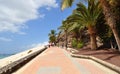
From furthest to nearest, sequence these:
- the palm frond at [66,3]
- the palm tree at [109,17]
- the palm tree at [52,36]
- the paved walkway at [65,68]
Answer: the palm tree at [52,36], the palm frond at [66,3], the palm tree at [109,17], the paved walkway at [65,68]

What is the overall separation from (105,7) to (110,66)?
19.4 ft

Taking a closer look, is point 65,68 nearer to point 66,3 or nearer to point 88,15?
point 66,3

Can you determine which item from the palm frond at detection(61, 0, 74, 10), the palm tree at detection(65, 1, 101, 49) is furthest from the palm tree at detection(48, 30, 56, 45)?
the palm frond at detection(61, 0, 74, 10)

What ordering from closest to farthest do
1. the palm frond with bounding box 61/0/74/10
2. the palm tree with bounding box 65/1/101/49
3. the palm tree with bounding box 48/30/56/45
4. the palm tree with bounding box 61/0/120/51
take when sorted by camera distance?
the palm tree with bounding box 61/0/120/51, the palm frond with bounding box 61/0/74/10, the palm tree with bounding box 65/1/101/49, the palm tree with bounding box 48/30/56/45

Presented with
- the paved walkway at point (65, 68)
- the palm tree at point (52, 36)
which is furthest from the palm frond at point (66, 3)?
the palm tree at point (52, 36)

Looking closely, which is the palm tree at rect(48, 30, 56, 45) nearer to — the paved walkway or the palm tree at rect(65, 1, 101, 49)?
the palm tree at rect(65, 1, 101, 49)

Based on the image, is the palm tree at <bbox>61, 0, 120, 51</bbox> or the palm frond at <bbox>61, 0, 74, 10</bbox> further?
the palm frond at <bbox>61, 0, 74, 10</bbox>

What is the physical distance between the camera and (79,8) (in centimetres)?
3100

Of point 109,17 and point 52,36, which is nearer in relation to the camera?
point 109,17

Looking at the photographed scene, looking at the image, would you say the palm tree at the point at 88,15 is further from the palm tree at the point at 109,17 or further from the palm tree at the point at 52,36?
the palm tree at the point at 52,36

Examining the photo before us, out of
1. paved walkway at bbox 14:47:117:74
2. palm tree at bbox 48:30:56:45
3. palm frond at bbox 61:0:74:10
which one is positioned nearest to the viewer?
paved walkway at bbox 14:47:117:74

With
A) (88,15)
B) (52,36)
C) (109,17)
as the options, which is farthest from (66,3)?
(52,36)

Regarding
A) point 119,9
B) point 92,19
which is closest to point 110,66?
point 119,9

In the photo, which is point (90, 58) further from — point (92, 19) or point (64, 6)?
point (92, 19)
